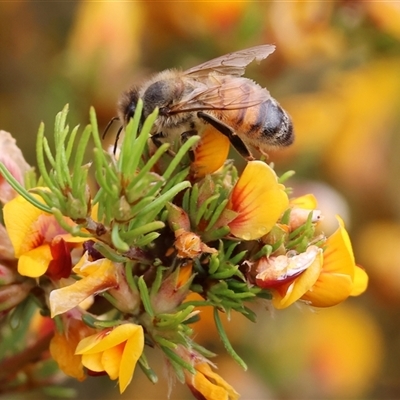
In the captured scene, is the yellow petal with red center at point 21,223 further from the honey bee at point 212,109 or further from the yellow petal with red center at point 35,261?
the honey bee at point 212,109

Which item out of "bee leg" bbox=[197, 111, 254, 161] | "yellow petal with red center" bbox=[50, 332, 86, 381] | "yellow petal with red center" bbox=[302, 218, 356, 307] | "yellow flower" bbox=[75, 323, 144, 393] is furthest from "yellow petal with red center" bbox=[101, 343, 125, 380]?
"bee leg" bbox=[197, 111, 254, 161]

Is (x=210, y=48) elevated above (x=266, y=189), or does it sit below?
below

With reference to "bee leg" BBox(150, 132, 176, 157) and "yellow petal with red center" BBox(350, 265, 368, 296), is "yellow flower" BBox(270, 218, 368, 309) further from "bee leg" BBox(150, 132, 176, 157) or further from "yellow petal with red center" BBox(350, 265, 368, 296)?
"bee leg" BBox(150, 132, 176, 157)

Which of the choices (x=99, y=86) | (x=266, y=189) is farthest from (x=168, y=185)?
(x=99, y=86)

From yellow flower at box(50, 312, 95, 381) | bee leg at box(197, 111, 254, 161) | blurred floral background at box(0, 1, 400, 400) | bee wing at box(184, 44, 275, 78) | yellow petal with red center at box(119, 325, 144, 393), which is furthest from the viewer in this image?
blurred floral background at box(0, 1, 400, 400)

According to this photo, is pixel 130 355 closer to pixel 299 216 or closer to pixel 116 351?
pixel 116 351

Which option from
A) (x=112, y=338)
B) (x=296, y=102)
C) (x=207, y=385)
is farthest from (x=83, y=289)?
(x=296, y=102)

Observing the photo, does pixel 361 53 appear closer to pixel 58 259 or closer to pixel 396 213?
pixel 396 213
